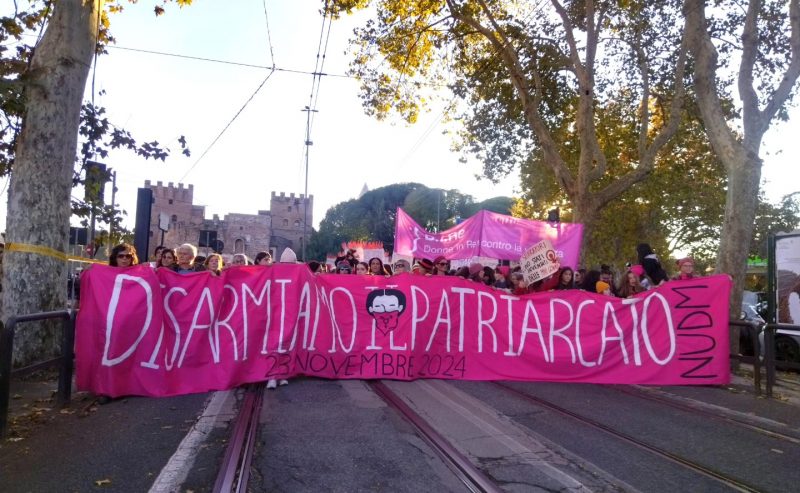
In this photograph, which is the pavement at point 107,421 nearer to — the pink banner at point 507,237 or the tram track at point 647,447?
the tram track at point 647,447

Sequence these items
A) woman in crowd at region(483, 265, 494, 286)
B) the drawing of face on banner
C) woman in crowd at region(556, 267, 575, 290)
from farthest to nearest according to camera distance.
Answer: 1. woman in crowd at region(483, 265, 494, 286)
2. woman in crowd at region(556, 267, 575, 290)
3. the drawing of face on banner

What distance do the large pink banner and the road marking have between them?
889 mm

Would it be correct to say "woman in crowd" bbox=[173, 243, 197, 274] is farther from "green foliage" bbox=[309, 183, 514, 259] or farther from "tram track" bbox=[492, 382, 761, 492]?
"green foliage" bbox=[309, 183, 514, 259]

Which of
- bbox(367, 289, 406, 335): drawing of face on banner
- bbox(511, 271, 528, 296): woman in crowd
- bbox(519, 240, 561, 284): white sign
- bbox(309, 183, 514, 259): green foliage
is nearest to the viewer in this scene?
bbox(367, 289, 406, 335): drawing of face on banner

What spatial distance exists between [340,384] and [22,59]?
6937mm

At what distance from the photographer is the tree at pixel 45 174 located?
7.30m

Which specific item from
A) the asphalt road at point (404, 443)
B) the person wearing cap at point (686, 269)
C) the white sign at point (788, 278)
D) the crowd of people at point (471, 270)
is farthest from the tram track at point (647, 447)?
the white sign at point (788, 278)

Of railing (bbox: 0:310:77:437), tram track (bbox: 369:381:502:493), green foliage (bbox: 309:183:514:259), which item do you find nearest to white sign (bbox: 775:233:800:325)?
tram track (bbox: 369:381:502:493)

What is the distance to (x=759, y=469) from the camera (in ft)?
15.0

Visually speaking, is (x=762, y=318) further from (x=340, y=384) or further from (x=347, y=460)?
(x=347, y=460)

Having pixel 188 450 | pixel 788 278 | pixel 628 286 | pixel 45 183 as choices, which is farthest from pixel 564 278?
A: pixel 45 183

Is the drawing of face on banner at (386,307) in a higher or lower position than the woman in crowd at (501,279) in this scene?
lower

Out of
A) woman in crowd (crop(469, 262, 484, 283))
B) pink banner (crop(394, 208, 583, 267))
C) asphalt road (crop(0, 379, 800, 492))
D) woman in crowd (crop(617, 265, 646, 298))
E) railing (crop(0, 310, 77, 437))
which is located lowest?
asphalt road (crop(0, 379, 800, 492))

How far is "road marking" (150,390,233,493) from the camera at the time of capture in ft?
12.8
